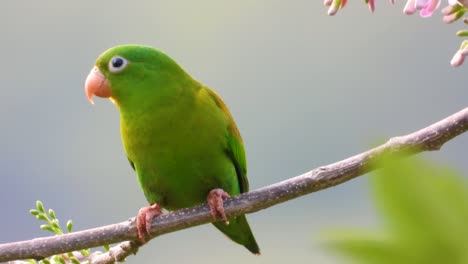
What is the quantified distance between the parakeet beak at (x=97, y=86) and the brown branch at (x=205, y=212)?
0.75m

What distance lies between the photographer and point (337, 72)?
25.6 meters

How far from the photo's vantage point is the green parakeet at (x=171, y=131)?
2.27m

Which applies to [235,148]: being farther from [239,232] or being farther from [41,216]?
[41,216]

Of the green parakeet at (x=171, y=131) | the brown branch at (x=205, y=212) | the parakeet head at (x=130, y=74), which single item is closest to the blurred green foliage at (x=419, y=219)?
the brown branch at (x=205, y=212)

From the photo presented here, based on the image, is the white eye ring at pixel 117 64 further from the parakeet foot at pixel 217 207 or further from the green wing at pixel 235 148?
the parakeet foot at pixel 217 207

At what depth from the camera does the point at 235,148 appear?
2.36 metres

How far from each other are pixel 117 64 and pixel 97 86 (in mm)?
94

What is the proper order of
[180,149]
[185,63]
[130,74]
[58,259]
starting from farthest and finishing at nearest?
[185,63] → [130,74] → [180,149] → [58,259]

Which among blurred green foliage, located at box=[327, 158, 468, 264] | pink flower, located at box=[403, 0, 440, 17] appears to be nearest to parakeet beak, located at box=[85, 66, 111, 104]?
pink flower, located at box=[403, 0, 440, 17]

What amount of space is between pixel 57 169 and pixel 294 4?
400 inches

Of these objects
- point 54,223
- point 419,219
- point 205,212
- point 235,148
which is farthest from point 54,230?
point 419,219

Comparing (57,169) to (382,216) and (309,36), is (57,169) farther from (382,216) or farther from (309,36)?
(382,216)

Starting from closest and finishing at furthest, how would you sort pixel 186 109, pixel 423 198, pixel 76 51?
pixel 423 198 → pixel 186 109 → pixel 76 51

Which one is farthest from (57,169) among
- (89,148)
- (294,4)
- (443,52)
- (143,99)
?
(143,99)
